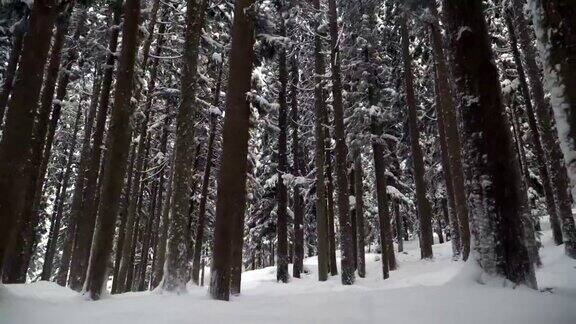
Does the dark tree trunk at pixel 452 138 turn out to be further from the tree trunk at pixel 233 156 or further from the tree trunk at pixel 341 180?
the tree trunk at pixel 233 156

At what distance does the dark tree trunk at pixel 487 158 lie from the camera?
17.5 ft

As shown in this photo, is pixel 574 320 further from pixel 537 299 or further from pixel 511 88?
pixel 511 88

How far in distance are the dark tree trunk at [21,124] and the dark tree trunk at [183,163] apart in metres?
3.29

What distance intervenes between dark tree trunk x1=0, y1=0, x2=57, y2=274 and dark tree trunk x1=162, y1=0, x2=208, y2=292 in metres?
3.29

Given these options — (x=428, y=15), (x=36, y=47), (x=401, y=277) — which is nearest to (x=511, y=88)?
(x=428, y=15)

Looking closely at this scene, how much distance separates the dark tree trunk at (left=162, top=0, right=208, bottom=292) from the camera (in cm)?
925

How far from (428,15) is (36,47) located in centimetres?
1142

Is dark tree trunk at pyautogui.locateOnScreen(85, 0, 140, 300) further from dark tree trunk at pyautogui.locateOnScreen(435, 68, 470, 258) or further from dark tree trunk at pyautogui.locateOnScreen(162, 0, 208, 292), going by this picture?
dark tree trunk at pyautogui.locateOnScreen(435, 68, 470, 258)

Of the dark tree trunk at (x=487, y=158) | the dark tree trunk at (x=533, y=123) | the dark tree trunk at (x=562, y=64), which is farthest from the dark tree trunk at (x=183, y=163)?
the dark tree trunk at (x=533, y=123)

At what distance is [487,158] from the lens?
557 centimetres

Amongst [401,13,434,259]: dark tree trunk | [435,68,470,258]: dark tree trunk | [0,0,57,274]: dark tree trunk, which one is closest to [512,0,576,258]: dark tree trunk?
[435,68,470,258]: dark tree trunk

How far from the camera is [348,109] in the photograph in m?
21.4

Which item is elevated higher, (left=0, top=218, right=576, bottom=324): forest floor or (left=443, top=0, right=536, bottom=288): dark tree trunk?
(left=443, top=0, right=536, bottom=288): dark tree trunk

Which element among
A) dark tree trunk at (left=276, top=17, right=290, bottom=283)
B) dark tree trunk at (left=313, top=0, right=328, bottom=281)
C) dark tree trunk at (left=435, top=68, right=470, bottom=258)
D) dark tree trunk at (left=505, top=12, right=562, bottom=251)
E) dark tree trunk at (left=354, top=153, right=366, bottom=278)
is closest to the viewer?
dark tree trunk at (left=435, top=68, right=470, bottom=258)
